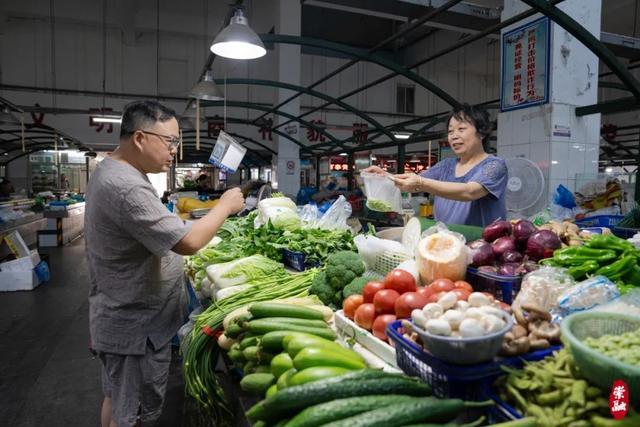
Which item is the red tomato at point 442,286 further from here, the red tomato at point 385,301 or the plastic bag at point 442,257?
the plastic bag at point 442,257

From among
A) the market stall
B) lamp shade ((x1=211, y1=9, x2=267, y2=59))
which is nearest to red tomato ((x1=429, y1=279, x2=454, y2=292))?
the market stall

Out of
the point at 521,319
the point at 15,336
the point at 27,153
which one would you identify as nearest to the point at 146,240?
the point at 521,319

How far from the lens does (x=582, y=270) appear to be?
1.80 meters

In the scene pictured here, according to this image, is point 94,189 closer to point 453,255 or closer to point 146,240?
point 146,240

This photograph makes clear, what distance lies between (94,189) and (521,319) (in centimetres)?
197

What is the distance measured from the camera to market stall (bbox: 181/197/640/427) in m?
1.11

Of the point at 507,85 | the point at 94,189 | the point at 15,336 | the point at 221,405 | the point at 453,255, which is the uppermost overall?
the point at 507,85

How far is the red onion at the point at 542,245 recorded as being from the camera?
6.63 feet

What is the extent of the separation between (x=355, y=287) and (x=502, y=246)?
722 mm

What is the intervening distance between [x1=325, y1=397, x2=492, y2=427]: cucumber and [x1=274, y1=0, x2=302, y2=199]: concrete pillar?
34.9 feet

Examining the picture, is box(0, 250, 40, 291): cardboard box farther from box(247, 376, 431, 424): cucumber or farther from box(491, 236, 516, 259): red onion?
box(491, 236, 516, 259): red onion

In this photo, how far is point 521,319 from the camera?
1375 mm

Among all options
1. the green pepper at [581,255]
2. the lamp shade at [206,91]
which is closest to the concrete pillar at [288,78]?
the lamp shade at [206,91]

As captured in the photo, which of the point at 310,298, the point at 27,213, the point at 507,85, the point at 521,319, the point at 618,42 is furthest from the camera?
the point at 27,213
